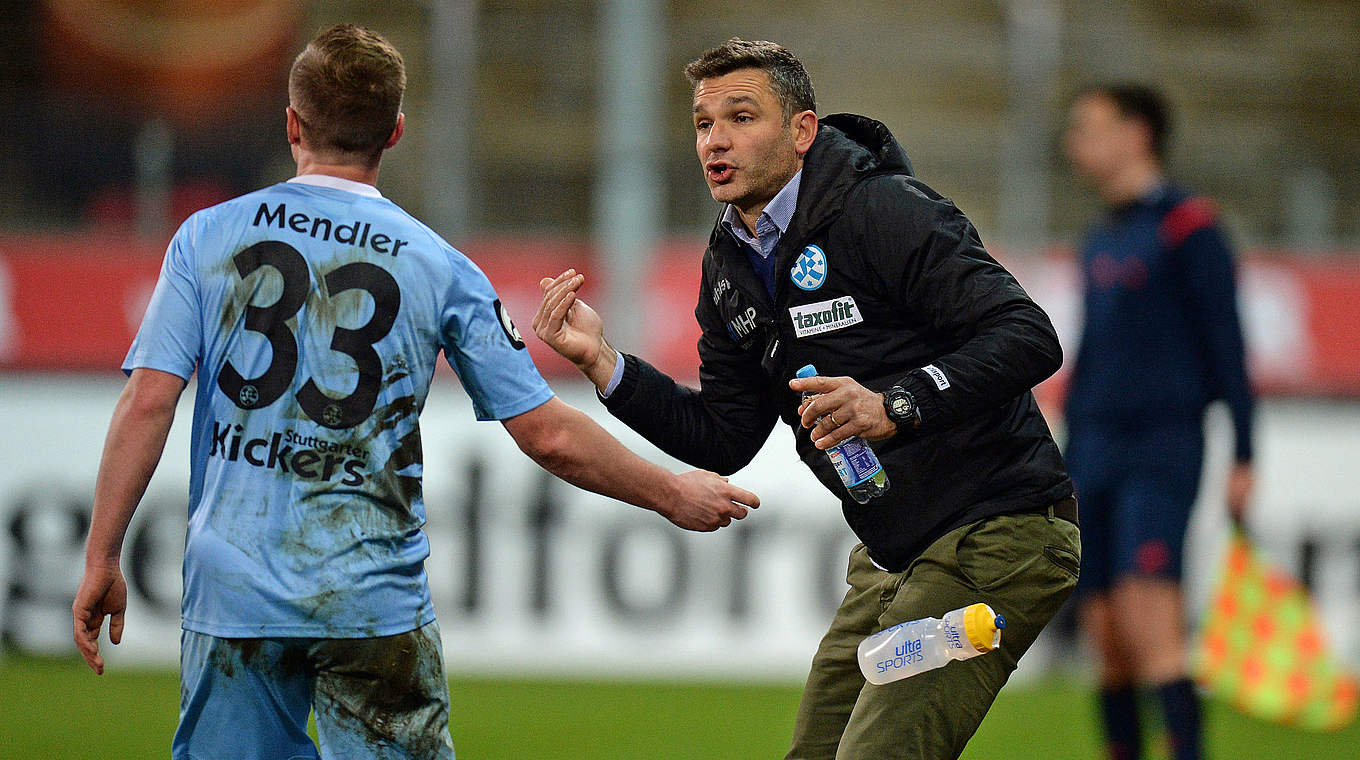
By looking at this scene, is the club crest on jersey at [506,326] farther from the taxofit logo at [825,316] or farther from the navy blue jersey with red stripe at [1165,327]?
the navy blue jersey with red stripe at [1165,327]

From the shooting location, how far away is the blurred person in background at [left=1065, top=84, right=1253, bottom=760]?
5.68m

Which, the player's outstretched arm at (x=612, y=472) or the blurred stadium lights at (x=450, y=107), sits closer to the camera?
the player's outstretched arm at (x=612, y=472)

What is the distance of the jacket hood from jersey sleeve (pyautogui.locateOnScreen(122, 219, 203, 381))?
1.34 meters

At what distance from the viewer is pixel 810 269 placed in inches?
140

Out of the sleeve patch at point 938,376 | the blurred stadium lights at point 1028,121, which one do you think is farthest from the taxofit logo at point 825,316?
the blurred stadium lights at point 1028,121

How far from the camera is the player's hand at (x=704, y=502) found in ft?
12.1

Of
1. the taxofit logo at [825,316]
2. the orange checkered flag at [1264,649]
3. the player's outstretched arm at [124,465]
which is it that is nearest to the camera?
the player's outstretched arm at [124,465]

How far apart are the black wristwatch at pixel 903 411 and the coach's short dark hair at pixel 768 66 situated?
0.82m

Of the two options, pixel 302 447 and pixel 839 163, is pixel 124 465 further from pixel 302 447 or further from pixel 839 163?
pixel 839 163

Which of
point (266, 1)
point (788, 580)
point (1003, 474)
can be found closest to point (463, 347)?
point (1003, 474)

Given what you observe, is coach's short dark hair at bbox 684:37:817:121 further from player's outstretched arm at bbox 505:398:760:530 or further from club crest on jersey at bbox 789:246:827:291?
player's outstretched arm at bbox 505:398:760:530

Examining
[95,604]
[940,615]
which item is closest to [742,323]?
[940,615]

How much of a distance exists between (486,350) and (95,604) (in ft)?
3.20

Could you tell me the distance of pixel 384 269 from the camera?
3.27 metres
